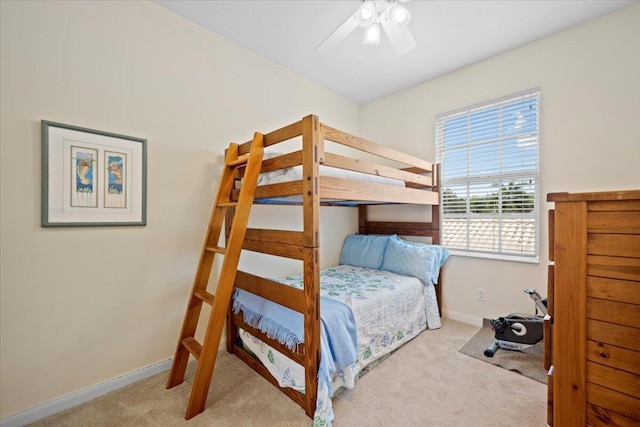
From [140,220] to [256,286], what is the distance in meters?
0.95

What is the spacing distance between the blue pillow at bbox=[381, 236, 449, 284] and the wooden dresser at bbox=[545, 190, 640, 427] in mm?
1735

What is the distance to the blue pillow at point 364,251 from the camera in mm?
3084

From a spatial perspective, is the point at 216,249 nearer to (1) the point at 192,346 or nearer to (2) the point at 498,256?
(1) the point at 192,346

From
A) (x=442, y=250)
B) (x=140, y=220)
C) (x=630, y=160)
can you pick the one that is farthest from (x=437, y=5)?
(x=140, y=220)

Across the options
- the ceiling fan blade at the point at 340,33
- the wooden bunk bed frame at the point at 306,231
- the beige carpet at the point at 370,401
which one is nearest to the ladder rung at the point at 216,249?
the wooden bunk bed frame at the point at 306,231

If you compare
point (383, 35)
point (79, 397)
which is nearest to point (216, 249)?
point (79, 397)

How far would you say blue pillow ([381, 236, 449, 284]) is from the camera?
2717 mm

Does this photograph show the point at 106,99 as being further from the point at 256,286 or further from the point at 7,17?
the point at 256,286

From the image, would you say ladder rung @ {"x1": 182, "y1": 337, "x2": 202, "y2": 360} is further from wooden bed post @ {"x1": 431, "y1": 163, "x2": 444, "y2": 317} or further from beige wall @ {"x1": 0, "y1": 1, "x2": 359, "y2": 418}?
wooden bed post @ {"x1": 431, "y1": 163, "x2": 444, "y2": 317}

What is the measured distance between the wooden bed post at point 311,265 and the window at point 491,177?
2063 mm

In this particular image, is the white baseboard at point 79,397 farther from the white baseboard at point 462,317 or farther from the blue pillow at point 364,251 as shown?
the white baseboard at point 462,317

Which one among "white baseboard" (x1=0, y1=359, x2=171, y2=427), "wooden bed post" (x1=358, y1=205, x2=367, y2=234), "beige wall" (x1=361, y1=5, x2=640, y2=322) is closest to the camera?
"white baseboard" (x1=0, y1=359, x2=171, y2=427)

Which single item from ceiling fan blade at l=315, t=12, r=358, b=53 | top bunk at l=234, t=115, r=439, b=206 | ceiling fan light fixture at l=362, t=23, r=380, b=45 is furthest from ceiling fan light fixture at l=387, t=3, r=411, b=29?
top bunk at l=234, t=115, r=439, b=206

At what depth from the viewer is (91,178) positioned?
1.72m
